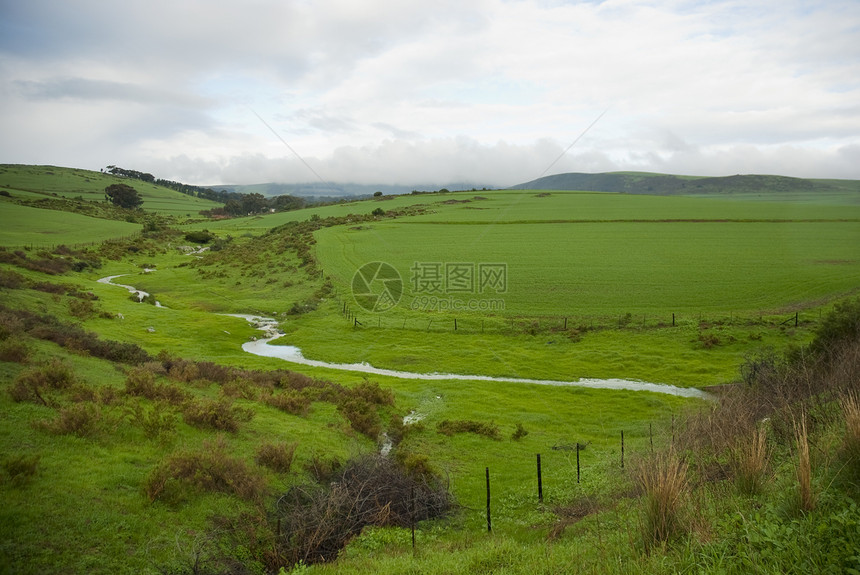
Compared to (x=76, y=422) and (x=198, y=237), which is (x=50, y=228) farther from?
(x=76, y=422)

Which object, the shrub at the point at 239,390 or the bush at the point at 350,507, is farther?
the shrub at the point at 239,390

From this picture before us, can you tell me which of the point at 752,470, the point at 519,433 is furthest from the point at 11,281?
the point at 752,470

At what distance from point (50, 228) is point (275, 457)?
110571mm

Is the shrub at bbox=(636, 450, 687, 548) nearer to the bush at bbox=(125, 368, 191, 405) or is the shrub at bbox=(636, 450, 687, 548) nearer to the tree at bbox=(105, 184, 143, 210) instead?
the bush at bbox=(125, 368, 191, 405)

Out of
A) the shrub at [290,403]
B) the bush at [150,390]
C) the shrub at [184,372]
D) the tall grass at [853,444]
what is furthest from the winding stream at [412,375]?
the tall grass at [853,444]

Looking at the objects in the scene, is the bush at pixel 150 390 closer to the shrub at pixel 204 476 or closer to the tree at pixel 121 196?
the shrub at pixel 204 476

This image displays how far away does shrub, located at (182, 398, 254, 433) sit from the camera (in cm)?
1708

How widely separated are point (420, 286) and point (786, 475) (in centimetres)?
5224

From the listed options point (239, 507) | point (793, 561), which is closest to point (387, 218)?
point (239, 507)

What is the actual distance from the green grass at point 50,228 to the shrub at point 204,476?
83021 mm

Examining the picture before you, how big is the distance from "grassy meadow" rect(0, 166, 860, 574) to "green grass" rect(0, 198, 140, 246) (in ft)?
62.2

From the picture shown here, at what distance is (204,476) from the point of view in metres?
13.4

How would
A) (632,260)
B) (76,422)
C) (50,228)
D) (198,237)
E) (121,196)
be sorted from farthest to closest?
(121,196)
(198,237)
(50,228)
(632,260)
(76,422)

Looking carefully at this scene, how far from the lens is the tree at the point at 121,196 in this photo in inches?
6550
